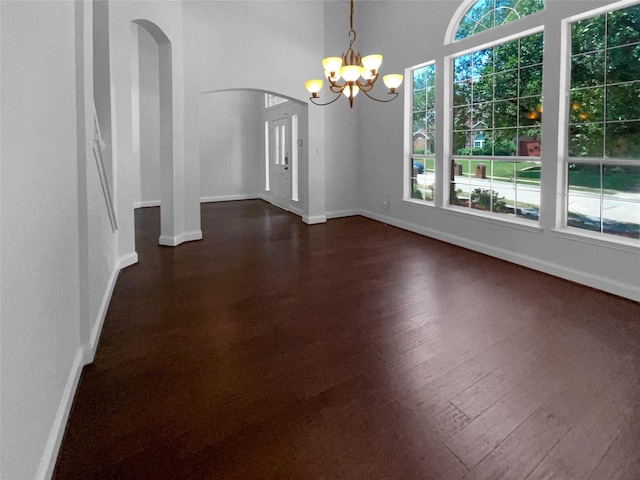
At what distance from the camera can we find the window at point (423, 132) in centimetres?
600

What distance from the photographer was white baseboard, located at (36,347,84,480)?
5.09 feet

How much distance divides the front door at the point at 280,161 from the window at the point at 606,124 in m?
5.59

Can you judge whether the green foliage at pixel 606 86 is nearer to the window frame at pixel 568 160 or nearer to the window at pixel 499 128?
the window frame at pixel 568 160

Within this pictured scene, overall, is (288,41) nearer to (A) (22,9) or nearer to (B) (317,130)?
(B) (317,130)

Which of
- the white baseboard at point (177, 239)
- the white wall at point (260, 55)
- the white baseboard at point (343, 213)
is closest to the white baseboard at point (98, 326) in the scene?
Answer: the white baseboard at point (177, 239)

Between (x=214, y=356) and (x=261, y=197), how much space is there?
826 centimetres

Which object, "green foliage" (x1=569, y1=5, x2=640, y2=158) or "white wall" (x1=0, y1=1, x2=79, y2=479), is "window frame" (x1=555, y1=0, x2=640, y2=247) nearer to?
"green foliage" (x1=569, y1=5, x2=640, y2=158)

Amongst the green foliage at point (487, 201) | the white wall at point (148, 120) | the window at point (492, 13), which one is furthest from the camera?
the white wall at point (148, 120)

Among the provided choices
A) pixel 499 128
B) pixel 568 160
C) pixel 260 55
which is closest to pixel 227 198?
pixel 260 55

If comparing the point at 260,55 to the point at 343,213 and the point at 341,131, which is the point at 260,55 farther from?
the point at 343,213

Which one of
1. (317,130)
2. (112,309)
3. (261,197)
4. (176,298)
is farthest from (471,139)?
(261,197)

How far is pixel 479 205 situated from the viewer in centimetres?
538

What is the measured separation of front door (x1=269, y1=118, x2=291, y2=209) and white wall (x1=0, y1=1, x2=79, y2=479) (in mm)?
6530

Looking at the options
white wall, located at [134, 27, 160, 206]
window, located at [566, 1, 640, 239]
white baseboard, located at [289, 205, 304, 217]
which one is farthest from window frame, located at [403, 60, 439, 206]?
white wall, located at [134, 27, 160, 206]
